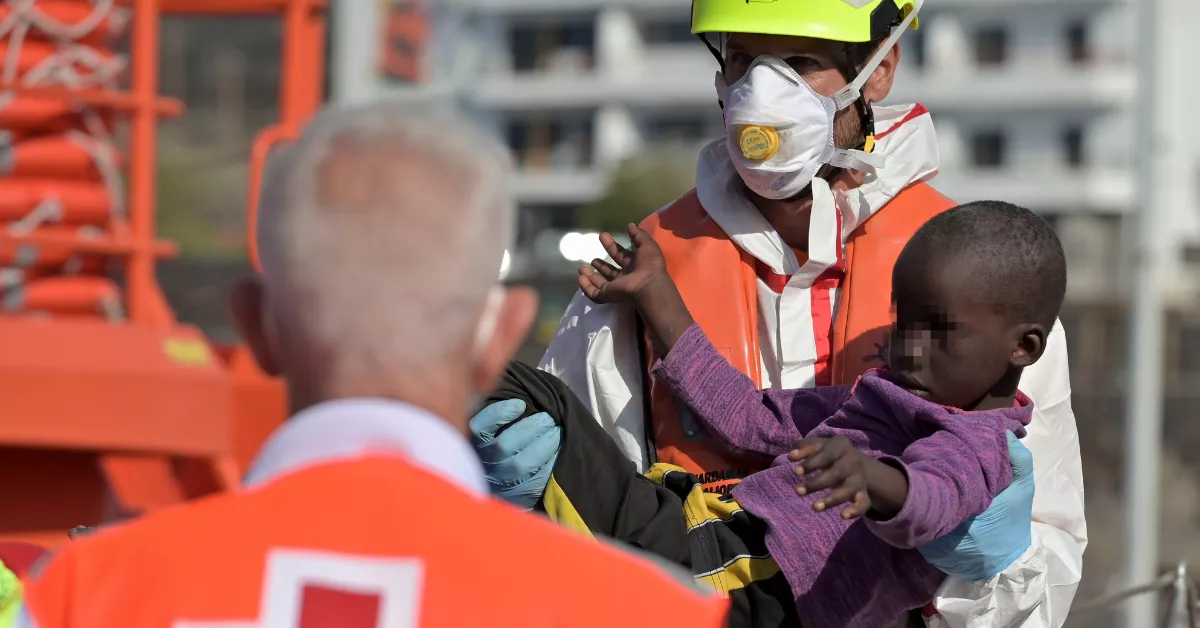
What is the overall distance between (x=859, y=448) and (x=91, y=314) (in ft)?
16.0

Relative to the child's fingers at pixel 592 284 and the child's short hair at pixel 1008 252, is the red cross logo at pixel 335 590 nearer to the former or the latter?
the child's short hair at pixel 1008 252

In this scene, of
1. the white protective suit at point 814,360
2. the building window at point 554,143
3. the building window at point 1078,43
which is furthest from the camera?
the building window at point 554,143

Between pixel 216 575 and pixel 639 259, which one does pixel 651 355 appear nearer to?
pixel 639 259

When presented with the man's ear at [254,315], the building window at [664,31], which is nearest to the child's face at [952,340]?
the man's ear at [254,315]

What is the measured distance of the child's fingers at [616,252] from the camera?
9.57 feet

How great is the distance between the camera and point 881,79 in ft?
10.1

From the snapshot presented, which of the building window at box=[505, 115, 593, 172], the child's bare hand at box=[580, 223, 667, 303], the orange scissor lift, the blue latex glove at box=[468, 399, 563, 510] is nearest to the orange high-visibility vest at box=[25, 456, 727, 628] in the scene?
the blue latex glove at box=[468, 399, 563, 510]

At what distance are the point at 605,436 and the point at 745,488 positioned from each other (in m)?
0.26

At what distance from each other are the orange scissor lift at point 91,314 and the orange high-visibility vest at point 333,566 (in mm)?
4336

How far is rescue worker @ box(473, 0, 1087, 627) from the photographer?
2.78m

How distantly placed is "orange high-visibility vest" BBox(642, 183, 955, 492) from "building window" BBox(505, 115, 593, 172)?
42041mm

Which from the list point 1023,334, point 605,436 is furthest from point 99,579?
point 1023,334

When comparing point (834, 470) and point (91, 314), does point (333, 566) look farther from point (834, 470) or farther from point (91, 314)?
point (91, 314)

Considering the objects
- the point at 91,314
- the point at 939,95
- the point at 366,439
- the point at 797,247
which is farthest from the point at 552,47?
the point at 366,439
